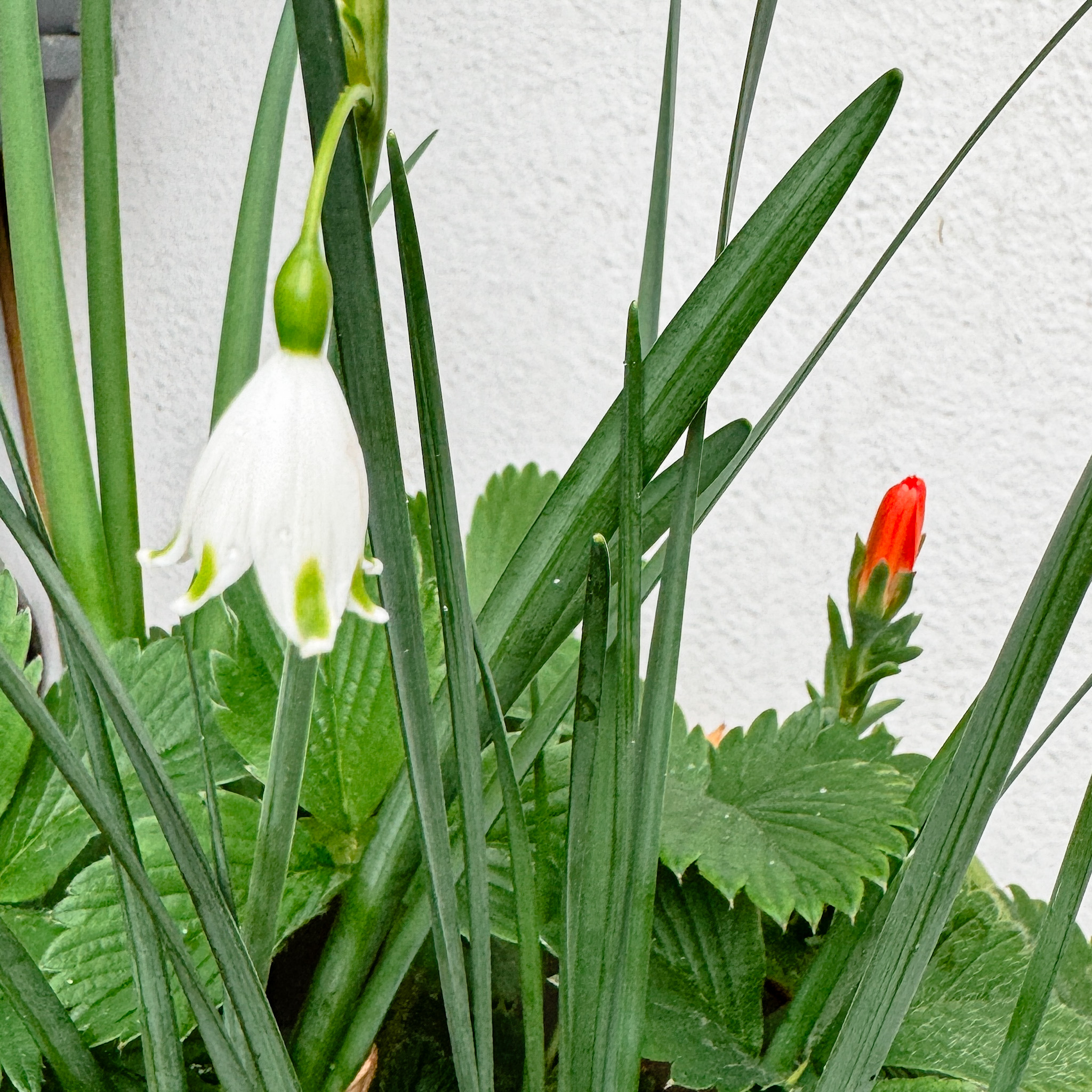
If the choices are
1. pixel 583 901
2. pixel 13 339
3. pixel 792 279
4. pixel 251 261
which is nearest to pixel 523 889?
pixel 583 901

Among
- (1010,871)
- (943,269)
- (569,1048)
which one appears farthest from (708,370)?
(1010,871)

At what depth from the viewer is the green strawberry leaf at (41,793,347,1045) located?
24cm

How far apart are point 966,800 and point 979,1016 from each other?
140mm

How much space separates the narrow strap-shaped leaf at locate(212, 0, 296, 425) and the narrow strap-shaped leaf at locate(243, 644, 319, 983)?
182 mm

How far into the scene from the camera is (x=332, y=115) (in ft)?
0.44

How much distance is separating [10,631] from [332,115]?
0.23m

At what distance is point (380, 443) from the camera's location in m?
0.15

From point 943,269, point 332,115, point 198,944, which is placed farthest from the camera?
point 943,269

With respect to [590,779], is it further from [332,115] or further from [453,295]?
[453,295]

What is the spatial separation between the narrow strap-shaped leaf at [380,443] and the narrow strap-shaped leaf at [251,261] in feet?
0.70

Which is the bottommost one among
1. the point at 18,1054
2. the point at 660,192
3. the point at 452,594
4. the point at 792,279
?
the point at 18,1054

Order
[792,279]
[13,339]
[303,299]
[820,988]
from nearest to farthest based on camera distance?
1. [303,299]
2. [820,988]
3. [792,279]
4. [13,339]

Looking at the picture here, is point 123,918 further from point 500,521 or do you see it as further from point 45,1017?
point 500,521

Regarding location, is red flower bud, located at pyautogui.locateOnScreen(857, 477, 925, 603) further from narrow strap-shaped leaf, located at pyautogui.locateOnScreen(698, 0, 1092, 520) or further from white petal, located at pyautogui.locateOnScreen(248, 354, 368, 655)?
white petal, located at pyautogui.locateOnScreen(248, 354, 368, 655)
